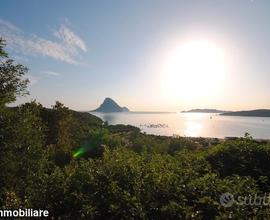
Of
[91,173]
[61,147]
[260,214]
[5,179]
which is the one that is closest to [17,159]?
[5,179]

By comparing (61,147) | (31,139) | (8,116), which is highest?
(8,116)

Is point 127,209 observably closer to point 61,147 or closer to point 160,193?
point 160,193

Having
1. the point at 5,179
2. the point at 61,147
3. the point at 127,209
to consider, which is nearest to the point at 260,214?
the point at 127,209

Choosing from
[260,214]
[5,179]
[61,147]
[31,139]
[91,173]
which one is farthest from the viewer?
[61,147]

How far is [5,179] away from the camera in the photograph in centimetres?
1156

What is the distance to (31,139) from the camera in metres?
12.9

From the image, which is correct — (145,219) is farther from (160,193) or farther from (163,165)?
(163,165)

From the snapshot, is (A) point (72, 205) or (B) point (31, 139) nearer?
(A) point (72, 205)

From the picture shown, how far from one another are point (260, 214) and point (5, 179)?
884 cm

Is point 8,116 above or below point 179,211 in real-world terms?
Answer: above

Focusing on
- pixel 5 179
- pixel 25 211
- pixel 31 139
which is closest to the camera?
pixel 25 211

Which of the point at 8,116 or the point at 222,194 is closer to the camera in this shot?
the point at 222,194

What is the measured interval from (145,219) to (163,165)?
13.3 feet

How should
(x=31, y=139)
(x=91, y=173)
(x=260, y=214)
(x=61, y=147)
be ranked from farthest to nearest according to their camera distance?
1. (x=61, y=147)
2. (x=31, y=139)
3. (x=91, y=173)
4. (x=260, y=214)
